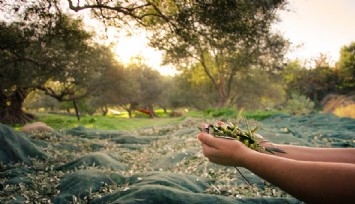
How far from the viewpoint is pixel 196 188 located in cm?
537

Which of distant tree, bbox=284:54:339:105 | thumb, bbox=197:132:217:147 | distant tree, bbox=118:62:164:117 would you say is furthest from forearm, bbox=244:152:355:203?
distant tree, bbox=118:62:164:117

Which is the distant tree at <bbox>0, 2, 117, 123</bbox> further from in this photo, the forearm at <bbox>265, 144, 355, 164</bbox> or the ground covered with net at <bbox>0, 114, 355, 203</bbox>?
the forearm at <bbox>265, 144, 355, 164</bbox>

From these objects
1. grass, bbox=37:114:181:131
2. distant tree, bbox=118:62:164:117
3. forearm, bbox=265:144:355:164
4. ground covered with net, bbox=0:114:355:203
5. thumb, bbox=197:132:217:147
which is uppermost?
distant tree, bbox=118:62:164:117

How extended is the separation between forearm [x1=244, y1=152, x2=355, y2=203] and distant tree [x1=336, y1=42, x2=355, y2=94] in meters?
43.7

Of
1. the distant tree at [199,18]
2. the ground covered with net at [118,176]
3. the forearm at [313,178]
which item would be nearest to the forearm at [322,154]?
the forearm at [313,178]

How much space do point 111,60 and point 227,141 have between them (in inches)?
1330

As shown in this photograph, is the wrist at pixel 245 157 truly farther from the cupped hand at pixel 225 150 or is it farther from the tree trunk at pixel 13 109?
the tree trunk at pixel 13 109

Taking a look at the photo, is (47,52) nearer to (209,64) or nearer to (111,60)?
(111,60)

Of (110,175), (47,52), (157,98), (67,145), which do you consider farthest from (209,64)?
(110,175)

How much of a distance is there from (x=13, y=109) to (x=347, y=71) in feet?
131

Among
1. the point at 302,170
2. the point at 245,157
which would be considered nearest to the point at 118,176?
the point at 245,157

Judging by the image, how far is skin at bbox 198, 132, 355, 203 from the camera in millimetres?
1917

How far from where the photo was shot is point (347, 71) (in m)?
41.4

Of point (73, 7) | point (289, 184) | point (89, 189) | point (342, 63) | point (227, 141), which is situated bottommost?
point (89, 189)
